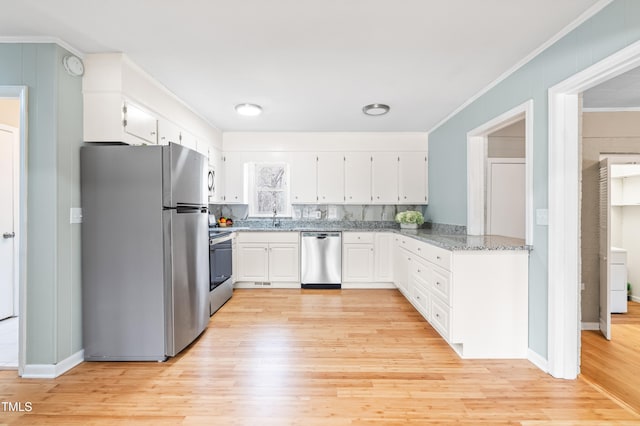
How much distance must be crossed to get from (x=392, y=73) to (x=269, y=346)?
2.68 meters

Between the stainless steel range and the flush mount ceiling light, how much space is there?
7.76ft

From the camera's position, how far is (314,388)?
2109 millimetres

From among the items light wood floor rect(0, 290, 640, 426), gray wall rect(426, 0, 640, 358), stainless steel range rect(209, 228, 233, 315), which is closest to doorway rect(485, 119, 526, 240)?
gray wall rect(426, 0, 640, 358)

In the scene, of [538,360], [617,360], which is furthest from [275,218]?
[617,360]

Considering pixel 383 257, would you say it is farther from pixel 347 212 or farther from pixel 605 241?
pixel 605 241

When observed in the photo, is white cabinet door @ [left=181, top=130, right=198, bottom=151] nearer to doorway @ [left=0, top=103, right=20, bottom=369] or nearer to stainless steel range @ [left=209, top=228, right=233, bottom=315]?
stainless steel range @ [left=209, top=228, right=233, bottom=315]

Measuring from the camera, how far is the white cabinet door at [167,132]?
317 centimetres

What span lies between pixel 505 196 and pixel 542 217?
4.67 ft

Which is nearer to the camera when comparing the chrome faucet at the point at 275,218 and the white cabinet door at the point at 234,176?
the white cabinet door at the point at 234,176

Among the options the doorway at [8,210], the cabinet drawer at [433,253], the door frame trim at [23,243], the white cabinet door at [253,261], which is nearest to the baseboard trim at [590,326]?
the cabinet drawer at [433,253]

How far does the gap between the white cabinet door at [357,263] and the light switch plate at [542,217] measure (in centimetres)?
256

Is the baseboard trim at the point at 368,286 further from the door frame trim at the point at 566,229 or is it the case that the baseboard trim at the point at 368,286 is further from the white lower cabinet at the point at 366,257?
the door frame trim at the point at 566,229

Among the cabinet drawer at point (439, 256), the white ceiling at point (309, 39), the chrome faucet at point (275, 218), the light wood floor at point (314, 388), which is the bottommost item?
the light wood floor at point (314, 388)

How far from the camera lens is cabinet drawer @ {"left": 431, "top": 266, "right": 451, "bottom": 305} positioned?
8.70ft
